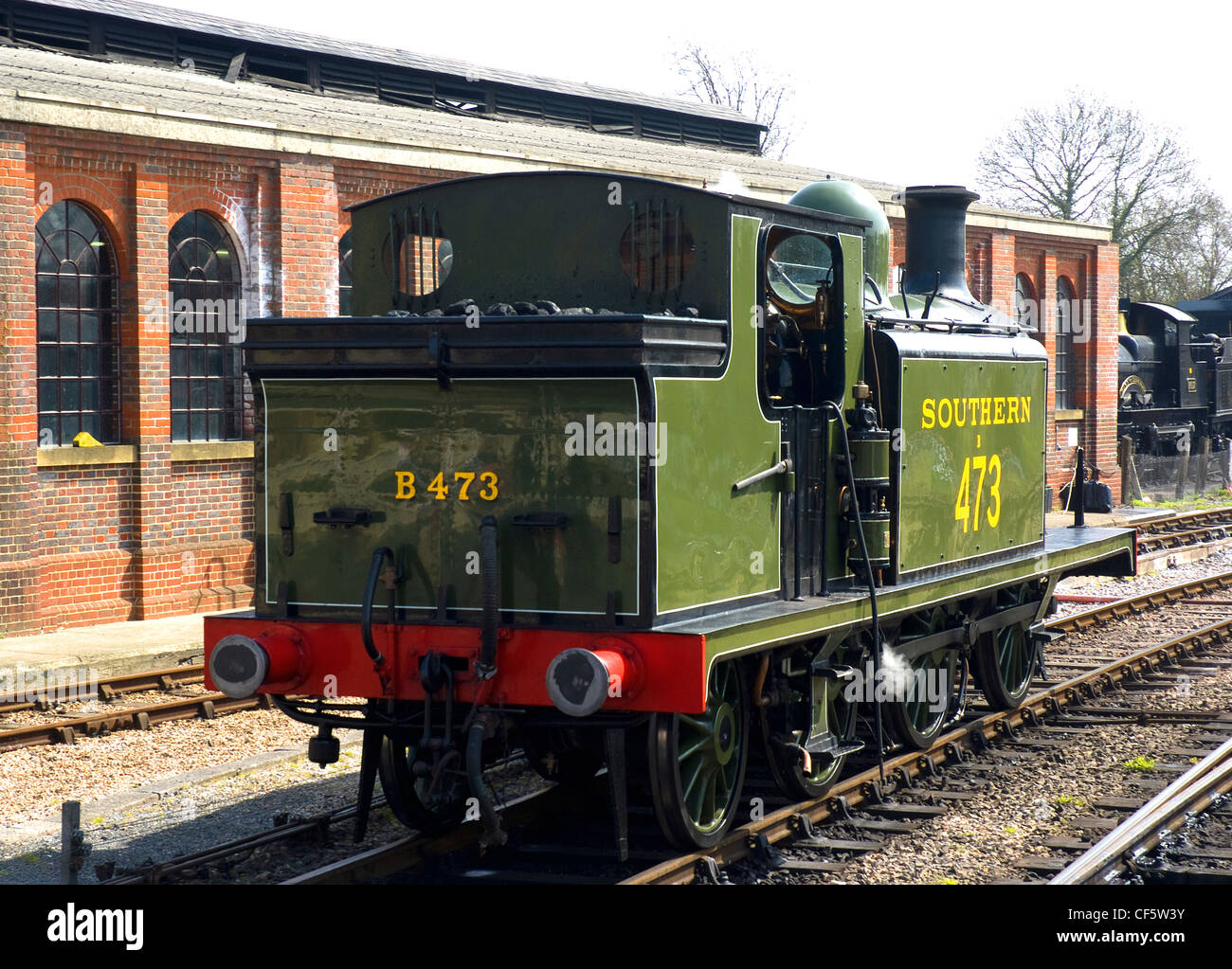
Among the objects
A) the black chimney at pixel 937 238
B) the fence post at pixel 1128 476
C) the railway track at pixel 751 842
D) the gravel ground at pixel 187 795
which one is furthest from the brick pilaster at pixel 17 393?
the fence post at pixel 1128 476

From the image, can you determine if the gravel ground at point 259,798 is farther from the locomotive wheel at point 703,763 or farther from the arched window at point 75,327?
the arched window at point 75,327

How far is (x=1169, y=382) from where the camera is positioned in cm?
3256

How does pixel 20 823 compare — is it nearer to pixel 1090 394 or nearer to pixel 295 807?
pixel 295 807

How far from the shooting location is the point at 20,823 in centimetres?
742

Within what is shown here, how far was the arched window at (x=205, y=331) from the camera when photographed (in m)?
14.2

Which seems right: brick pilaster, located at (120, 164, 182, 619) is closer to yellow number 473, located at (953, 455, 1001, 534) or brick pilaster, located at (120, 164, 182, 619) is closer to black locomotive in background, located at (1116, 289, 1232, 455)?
yellow number 473, located at (953, 455, 1001, 534)

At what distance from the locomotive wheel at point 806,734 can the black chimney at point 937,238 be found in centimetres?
326

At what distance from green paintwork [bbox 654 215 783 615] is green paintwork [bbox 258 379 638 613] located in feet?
0.58

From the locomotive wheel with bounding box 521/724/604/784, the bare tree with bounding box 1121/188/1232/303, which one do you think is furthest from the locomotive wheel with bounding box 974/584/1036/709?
the bare tree with bounding box 1121/188/1232/303

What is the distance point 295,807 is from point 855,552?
319cm

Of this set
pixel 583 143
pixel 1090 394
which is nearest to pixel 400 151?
pixel 583 143

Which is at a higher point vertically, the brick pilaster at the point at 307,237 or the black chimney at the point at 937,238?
the brick pilaster at the point at 307,237

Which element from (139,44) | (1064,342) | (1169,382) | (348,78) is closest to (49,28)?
(139,44)

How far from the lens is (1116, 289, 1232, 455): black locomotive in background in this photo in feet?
102
